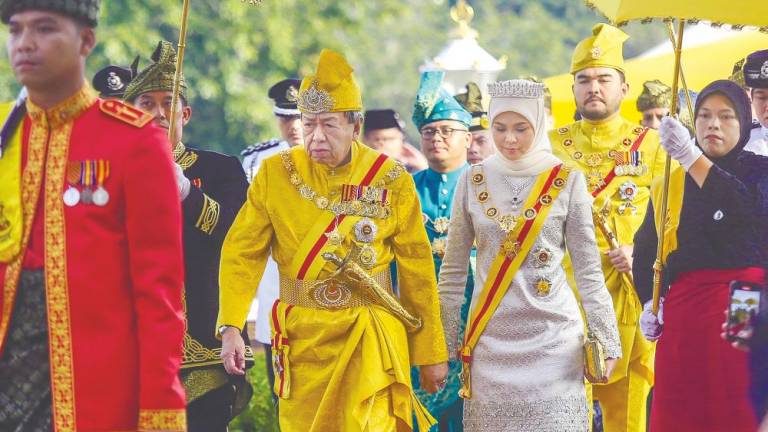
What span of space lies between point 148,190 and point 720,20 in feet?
10.5

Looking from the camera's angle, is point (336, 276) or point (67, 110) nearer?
point (67, 110)

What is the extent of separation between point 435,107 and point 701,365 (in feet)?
9.56

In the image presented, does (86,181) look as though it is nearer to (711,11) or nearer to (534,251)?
(534,251)

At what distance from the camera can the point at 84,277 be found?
557 centimetres

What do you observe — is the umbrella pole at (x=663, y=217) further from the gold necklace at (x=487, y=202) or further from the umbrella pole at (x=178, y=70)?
the umbrella pole at (x=178, y=70)

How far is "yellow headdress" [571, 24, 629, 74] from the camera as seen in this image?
10.3 m

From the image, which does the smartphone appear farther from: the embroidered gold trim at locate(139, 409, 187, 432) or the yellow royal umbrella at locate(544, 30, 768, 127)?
the yellow royal umbrella at locate(544, 30, 768, 127)

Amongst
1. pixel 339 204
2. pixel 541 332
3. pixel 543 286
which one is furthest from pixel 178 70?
pixel 541 332

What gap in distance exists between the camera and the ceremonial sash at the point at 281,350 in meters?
7.96

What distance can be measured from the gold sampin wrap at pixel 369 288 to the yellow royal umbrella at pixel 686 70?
23.5 ft

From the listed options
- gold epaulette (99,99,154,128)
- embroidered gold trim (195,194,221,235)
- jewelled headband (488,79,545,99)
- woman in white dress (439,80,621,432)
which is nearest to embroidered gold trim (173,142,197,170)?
embroidered gold trim (195,194,221,235)

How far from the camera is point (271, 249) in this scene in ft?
26.6

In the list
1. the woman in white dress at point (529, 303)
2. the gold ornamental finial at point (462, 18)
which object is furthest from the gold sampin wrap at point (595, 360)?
the gold ornamental finial at point (462, 18)

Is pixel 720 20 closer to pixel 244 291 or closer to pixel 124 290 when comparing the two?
pixel 244 291
